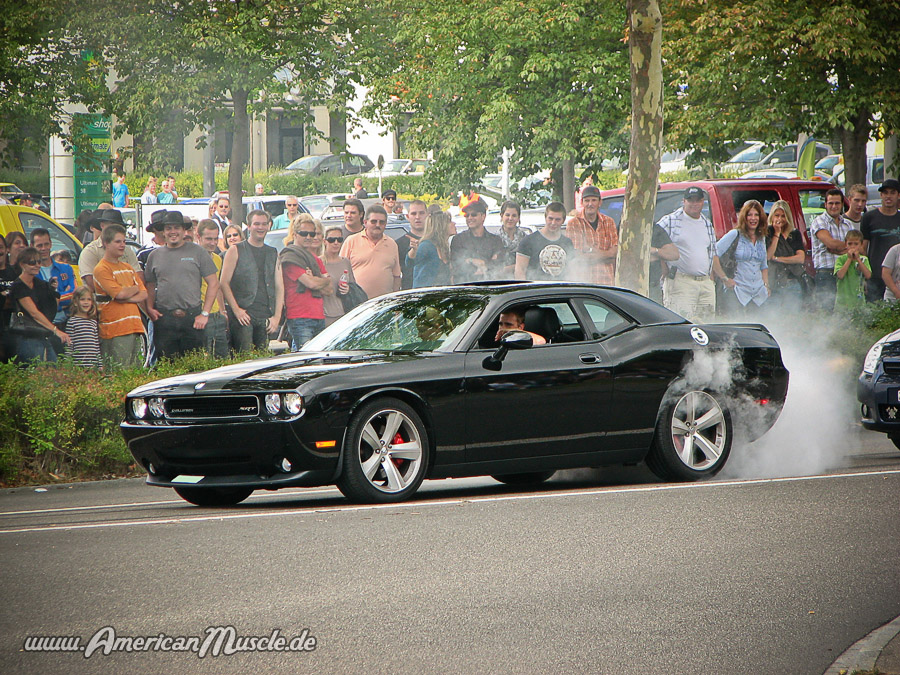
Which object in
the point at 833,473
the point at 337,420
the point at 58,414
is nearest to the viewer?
the point at 337,420

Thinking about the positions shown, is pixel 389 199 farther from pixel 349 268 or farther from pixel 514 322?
pixel 514 322

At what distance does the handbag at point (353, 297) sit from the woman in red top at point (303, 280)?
1.04ft

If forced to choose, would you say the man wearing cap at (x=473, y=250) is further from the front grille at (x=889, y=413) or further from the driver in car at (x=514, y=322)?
the driver in car at (x=514, y=322)

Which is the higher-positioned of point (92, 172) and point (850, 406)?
point (92, 172)

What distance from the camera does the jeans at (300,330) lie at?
1541cm

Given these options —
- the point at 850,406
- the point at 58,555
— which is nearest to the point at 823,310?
the point at 850,406

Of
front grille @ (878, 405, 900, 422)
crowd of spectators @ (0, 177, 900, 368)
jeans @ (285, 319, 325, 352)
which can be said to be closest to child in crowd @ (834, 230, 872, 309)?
crowd of spectators @ (0, 177, 900, 368)

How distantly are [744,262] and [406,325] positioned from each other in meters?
9.37

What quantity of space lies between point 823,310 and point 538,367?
949cm

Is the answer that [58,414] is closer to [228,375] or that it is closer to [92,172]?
[228,375]

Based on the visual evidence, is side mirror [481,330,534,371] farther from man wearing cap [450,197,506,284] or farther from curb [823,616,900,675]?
man wearing cap [450,197,506,284]

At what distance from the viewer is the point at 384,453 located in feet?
28.4

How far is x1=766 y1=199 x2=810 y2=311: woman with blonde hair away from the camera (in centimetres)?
1827

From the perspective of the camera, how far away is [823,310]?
17766mm
